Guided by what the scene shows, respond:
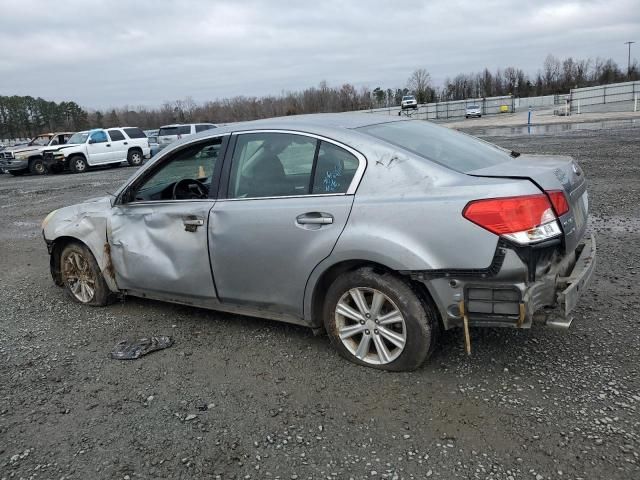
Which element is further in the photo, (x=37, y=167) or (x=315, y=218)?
(x=37, y=167)

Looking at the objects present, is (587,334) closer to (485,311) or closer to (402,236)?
(485,311)

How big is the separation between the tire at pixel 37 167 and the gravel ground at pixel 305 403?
21994mm

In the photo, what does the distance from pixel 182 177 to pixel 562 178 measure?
9.64 feet

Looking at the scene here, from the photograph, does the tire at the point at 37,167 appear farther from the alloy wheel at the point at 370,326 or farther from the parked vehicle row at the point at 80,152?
the alloy wheel at the point at 370,326

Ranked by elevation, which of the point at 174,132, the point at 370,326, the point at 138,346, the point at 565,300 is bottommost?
the point at 138,346

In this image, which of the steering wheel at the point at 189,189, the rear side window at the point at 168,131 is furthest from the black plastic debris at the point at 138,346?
the rear side window at the point at 168,131

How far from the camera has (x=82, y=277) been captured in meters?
5.09

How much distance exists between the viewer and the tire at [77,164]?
2320 cm

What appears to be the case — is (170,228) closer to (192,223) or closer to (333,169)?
(192,223)

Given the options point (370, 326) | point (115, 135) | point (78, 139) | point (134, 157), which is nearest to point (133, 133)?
point (115, 135)

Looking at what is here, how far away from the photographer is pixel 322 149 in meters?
3.63

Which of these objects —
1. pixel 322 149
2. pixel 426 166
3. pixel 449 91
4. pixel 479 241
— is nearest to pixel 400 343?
pixel 479 241

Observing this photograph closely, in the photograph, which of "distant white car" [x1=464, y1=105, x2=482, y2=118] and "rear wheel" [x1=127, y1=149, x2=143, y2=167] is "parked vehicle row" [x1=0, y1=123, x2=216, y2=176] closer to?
"rear wheel" [x1=127, y1=149, x2=143, y2=167]

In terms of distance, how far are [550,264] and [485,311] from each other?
19.3 inches
